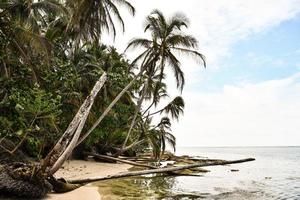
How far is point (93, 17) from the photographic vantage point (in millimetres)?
19484

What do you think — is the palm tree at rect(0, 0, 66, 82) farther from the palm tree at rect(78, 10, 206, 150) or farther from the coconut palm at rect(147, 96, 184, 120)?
the coconut palm at rect(147, 96, 184, 120)

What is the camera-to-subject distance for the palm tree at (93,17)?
740 inches

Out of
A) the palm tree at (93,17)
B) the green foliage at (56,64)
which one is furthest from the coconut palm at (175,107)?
the palm tree at (93,17)

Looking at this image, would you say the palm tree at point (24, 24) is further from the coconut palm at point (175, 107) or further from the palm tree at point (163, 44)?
the coconut palm at point (175, 107)

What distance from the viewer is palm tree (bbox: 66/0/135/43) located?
61.7ft

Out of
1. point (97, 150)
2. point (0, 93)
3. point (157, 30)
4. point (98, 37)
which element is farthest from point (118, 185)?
point (97, 150)

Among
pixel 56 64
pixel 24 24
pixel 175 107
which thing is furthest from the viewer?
pixel 175 107

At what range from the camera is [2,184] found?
9562 mm

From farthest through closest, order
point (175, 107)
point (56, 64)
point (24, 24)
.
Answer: point (175, 107) < point (56, 64) < point (24, 24)

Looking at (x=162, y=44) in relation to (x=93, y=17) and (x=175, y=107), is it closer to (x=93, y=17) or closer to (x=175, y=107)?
(x=93, y=17)

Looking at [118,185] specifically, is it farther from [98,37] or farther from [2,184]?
[98,37]

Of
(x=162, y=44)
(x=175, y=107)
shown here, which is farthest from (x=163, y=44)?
(x=175, y=107)

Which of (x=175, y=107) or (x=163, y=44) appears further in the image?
(x=175, y=107)

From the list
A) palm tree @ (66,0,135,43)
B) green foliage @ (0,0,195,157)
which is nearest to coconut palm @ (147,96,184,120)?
green foliage @ (0,0,195,157)
